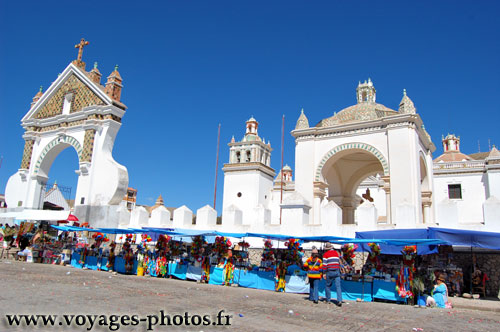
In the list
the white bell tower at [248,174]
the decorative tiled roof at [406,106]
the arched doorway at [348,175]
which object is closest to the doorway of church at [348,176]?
the arched doorway at [348,175]

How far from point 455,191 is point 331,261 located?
25020mm

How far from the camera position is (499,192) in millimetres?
26984

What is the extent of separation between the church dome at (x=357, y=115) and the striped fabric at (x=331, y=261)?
39.7 feet

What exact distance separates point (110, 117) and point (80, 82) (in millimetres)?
3639

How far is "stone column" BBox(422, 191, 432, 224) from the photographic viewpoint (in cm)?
2033

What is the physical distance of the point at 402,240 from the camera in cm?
984

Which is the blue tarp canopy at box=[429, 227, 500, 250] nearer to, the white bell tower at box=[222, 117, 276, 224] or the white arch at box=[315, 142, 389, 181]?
the white arch at box=[315, 142, 389, 181]

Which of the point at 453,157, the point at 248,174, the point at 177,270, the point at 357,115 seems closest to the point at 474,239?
the point at 177,270

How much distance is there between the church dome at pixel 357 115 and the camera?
1986cm

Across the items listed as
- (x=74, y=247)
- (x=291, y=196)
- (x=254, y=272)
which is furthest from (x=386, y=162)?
(x=74, y=247)

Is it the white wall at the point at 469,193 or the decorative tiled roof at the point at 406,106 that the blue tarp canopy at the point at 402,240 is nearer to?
the decorative tiled roof at the point at 406,106

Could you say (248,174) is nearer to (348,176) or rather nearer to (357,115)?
(348,176)

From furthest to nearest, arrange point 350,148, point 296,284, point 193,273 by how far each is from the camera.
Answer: point 350,148 → point 193,273 → point 296,284

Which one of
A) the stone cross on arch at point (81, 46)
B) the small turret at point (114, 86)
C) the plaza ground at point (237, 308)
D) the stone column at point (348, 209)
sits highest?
the stone cross on arch at point (81, 46)
